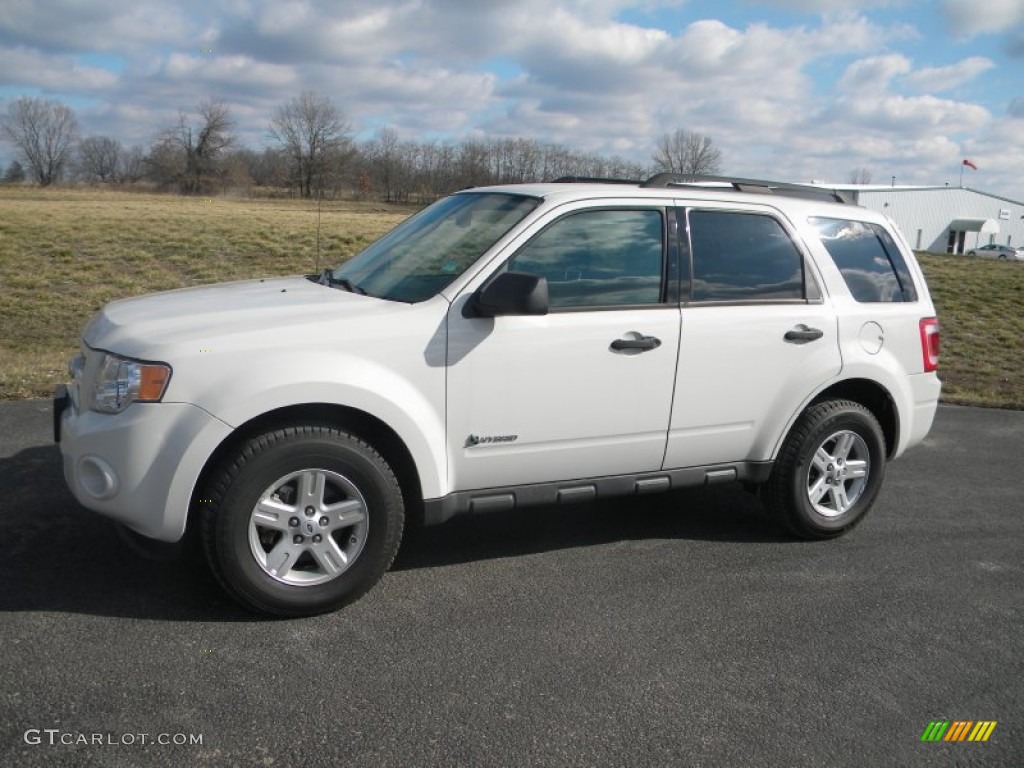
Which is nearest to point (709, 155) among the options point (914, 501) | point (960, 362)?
point (960, 362)

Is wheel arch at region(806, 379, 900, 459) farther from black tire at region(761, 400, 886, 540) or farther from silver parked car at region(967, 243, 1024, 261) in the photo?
silver parked car at region(967, 243, 1024, 261)

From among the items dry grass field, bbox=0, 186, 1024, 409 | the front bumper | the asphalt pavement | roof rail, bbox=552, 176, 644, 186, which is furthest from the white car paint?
dry grass field, bbox=0, 186, 1024, 409

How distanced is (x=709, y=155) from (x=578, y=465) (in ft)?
240

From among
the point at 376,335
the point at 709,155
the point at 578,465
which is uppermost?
the point at 709,155

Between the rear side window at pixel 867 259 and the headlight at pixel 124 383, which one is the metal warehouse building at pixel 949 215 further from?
the headlight at pixel 124 383

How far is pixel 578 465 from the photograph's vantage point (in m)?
4.57

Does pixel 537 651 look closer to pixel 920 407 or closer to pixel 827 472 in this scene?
pixel 827 472

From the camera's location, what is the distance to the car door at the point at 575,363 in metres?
4.24

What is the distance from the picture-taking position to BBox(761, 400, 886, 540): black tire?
5152 mm

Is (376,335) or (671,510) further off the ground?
(376,335)

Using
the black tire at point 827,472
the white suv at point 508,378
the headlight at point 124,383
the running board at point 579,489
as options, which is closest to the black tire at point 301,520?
the white suv at point 508,378

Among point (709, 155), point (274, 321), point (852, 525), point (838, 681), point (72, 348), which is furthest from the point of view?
point (709, 155)

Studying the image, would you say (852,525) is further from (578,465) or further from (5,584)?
(5,584)

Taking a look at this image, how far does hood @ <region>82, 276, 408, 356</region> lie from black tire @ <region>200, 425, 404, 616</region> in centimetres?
49
